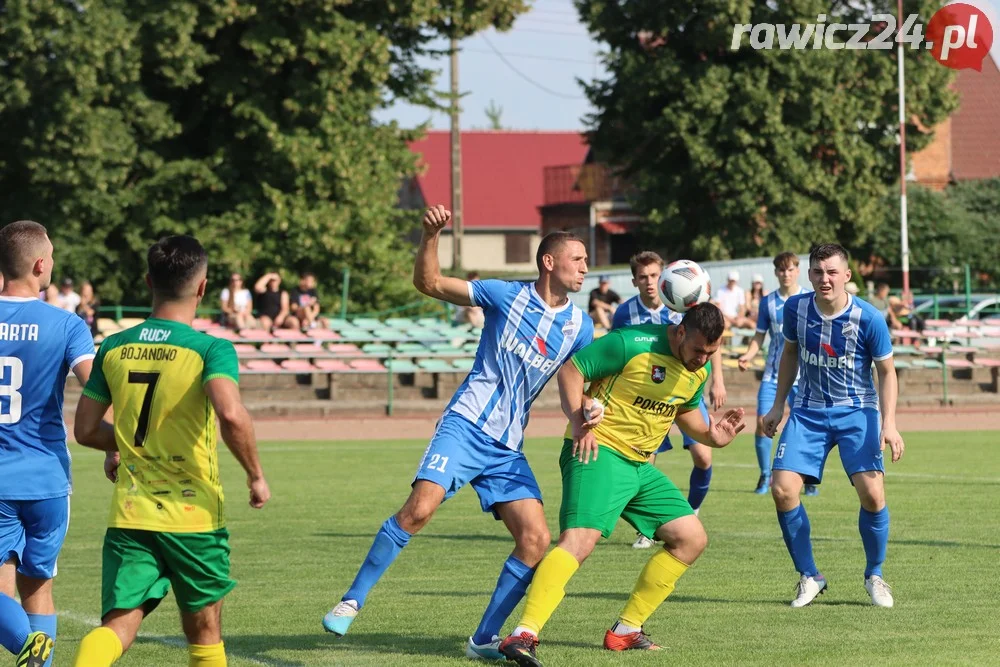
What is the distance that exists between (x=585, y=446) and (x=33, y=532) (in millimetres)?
2500

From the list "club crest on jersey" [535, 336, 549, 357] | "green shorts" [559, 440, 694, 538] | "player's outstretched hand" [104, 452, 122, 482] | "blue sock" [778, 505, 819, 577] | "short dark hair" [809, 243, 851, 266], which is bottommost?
"blue sock" [778, 505, 819, 577]

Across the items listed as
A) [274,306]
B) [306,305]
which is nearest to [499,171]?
[306,305]

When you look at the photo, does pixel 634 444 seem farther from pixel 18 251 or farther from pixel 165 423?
pixel 18 251

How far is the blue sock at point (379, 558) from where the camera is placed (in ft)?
21.5

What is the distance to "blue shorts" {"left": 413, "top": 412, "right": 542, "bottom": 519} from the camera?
21.9 feet

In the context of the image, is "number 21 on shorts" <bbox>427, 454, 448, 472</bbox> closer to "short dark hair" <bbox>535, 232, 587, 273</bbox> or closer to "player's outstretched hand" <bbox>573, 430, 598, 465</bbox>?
"player's outstretched hand" <bbox>573, 430, 598, 465</bbox>

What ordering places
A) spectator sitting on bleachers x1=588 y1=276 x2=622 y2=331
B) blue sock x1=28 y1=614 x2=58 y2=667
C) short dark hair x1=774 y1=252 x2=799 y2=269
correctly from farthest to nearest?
spectator sitting on bleachers x1=588 y1=276 x2=622 y2=331, short dark hair x1=774 y1=252 x2=799 y2=269, blue sock x1=28 y1=614 x2=58 y2=667

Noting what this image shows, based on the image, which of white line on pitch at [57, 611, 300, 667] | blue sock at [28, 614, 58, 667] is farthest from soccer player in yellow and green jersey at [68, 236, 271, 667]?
white line on pitch at [57, 611, 300, 667]

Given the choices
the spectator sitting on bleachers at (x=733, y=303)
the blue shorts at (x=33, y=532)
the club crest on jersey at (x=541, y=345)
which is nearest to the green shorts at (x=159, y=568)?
the blue shorts at (x=33, y=532)

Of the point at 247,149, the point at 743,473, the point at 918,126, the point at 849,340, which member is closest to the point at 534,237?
the point at 918,126

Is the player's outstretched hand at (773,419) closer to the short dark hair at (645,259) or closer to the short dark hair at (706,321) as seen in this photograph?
the short dark hair at (706,321)

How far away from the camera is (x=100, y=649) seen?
16.4 feet

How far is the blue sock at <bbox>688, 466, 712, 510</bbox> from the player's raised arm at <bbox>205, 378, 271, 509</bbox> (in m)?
6.41

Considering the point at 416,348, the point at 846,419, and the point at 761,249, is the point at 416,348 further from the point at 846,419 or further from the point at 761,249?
the point at 846,419
